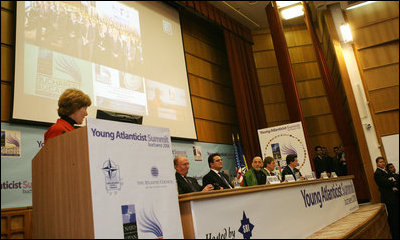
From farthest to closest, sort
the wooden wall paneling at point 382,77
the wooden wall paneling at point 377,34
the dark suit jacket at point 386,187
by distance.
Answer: the wooden wall paneling at point 377,34 → the wooden wall paneling at point 382,77 → the dark suit jacket at point 386,187

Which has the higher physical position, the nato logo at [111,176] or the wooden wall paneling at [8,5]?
the wooden wall paneling at [8,5]

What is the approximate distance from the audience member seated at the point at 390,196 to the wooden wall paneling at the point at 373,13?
380cm

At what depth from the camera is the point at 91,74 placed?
5043 millimetres

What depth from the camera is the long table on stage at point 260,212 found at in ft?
6.05

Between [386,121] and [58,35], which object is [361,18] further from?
[58,35]

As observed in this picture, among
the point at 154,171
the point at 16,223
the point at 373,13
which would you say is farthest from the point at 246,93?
the point at 16,223

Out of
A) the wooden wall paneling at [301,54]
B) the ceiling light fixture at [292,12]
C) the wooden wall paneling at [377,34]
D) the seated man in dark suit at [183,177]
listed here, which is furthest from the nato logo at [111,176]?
the wooden wall paneling at [301,54]

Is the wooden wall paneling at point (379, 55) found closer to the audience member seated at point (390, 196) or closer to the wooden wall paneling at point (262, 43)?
the wooden wall paneling at point (262, 43)

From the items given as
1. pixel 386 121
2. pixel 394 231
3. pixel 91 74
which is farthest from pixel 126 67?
pixel 386 121

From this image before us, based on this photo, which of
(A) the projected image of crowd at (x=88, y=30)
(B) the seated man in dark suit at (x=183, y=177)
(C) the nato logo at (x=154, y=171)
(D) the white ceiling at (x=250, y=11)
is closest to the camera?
(C) the nato logo at (x=154, y=171)

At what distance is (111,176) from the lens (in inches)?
61.7

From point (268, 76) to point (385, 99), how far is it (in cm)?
299

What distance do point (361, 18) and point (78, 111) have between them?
7958mm

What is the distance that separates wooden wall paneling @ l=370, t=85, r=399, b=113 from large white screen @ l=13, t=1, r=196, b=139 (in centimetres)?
418
